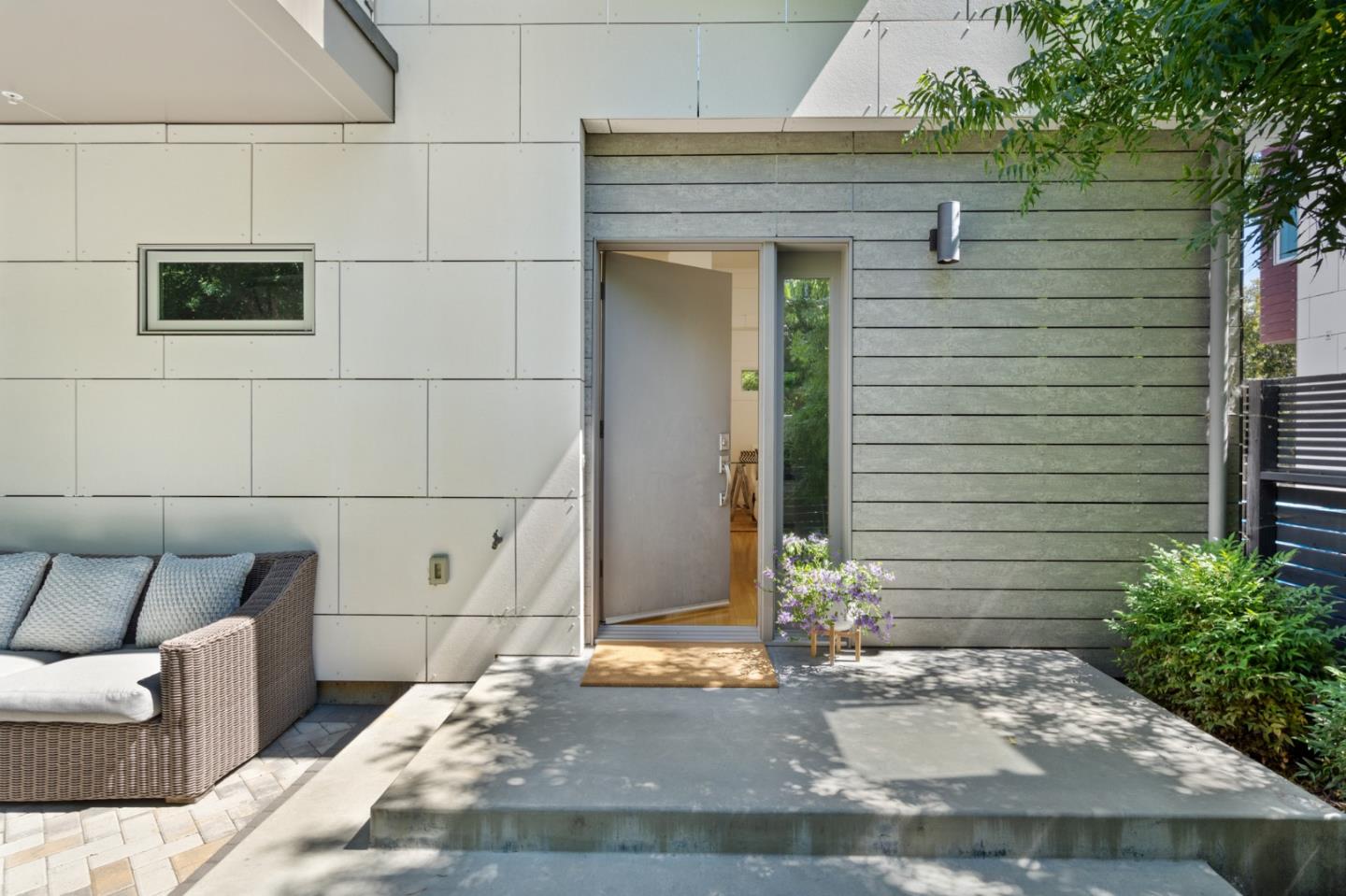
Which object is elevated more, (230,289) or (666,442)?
(230,289)

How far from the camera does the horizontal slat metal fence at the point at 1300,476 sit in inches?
130

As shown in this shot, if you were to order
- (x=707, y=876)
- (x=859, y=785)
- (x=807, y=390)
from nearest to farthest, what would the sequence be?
(x=707, y=876) < (x=859, y=785) < (x=807, y=390)

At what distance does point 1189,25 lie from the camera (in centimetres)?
216

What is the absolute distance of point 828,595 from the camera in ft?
11.7

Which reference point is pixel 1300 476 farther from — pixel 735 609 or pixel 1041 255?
pixel 735 609

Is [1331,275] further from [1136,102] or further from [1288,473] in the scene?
[1136,102]

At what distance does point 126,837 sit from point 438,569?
1.56 meters

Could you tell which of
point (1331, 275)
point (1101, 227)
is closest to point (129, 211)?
point (1101, 227)

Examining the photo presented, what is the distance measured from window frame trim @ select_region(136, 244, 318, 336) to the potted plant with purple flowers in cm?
277

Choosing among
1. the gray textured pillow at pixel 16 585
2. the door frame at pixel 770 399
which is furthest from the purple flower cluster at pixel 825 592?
the gray textured pillow at pixel 16 585

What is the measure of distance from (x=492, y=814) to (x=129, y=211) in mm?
3518

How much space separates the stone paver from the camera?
92.0 inches

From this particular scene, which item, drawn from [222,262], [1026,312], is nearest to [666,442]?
[1026,312]

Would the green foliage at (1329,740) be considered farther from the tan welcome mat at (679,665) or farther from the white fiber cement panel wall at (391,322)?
the white fiber cement panel wall at (391,322)
